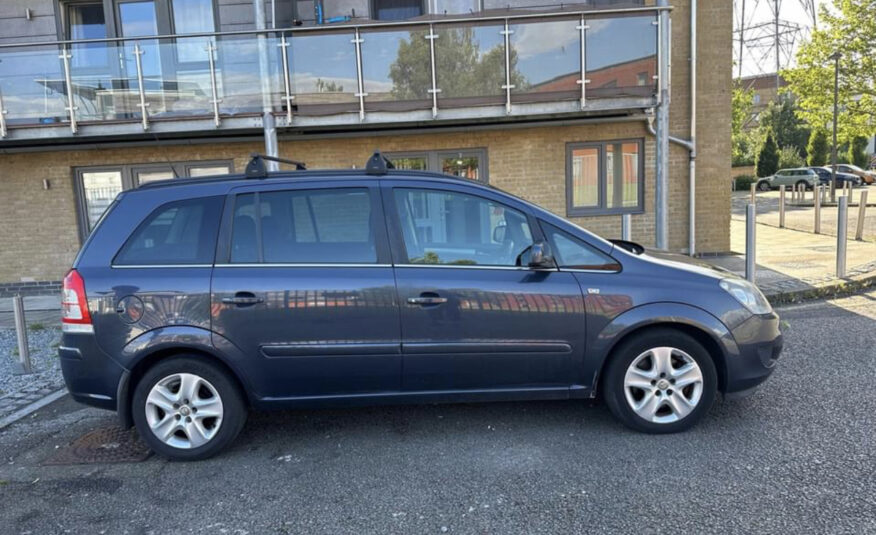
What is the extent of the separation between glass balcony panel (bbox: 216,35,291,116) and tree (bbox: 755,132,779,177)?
37.8 m

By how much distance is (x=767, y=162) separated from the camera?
125 feet

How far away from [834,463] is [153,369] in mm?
4076

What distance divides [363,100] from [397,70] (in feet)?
2.28

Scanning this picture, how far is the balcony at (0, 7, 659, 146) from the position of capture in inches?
349

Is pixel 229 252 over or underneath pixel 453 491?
over

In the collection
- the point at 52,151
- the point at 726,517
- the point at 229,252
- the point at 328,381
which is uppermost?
the point at 52,151

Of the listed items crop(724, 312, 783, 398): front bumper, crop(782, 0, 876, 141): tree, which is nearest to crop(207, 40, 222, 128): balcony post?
crop(724, 312, 783, 398): front bumper

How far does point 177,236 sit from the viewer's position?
376cm

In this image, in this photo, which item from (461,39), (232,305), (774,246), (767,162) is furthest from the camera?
(767,162)

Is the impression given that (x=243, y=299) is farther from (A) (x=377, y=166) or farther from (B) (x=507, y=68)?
(B) (x=507, y=68)

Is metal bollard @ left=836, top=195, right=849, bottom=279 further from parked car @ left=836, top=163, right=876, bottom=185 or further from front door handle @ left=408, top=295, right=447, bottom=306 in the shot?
parked car @ left=836, top=163, right=876, bottom=185

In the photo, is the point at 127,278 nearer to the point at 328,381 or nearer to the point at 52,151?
the point at 328,381

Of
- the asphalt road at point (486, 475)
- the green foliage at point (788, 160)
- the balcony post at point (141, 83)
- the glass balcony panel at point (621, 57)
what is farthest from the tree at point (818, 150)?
the balcony post at point (141, 83)

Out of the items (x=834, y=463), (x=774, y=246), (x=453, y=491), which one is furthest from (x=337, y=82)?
(x=774, y=246)
